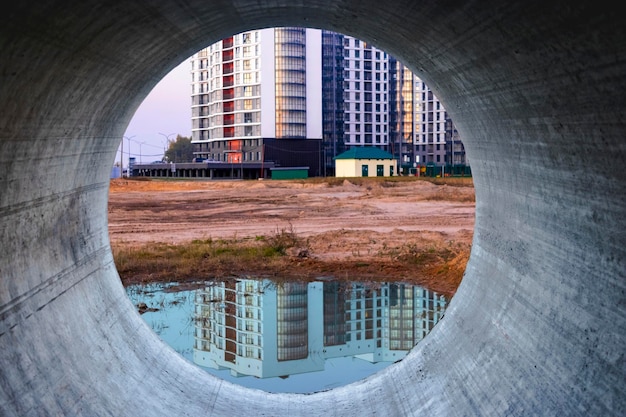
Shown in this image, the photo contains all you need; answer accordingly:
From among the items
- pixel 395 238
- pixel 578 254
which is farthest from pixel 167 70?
pixel 395 238

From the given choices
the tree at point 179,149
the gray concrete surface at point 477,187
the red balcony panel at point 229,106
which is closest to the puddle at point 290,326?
the gray concrete surface at point 477,187

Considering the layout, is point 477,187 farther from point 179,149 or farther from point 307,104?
point 179,149

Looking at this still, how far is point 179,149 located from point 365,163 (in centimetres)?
7663

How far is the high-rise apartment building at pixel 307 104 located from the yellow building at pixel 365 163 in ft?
22.8

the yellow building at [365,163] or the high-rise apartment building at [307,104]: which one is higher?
the high-rise apartment building at [307,104]

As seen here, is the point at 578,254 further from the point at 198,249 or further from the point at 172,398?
the point at 198,249

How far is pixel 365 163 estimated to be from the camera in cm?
8288

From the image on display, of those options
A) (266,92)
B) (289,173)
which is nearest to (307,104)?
(266,92)

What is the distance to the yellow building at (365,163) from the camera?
82438mm

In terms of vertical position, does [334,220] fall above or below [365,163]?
below

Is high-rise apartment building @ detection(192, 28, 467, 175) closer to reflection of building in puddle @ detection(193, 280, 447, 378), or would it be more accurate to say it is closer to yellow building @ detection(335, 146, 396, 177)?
yellow building @ detection(335, 146, 396, 177)

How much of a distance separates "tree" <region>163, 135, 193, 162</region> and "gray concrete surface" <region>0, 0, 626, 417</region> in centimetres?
13899

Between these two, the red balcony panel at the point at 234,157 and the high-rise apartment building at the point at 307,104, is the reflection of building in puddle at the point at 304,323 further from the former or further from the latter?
the red balcony panel at the point at 234,157

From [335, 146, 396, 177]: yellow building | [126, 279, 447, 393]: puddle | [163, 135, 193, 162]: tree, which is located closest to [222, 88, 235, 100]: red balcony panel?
[335, 146, 396, 177]: yellow building
